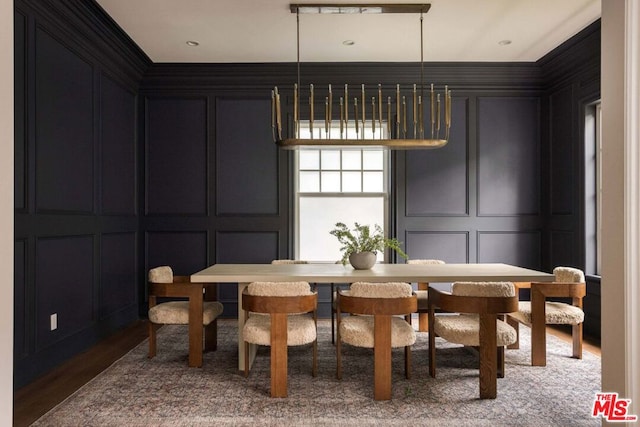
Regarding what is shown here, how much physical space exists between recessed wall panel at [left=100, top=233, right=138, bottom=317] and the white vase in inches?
103

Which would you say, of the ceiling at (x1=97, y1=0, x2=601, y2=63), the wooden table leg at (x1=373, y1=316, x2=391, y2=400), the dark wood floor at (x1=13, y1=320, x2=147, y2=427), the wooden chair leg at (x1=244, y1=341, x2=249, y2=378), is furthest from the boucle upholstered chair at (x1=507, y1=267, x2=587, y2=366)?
the dark wood floor at (x1=13, y1=320, x2=147, y2=427)

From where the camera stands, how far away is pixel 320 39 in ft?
15.6

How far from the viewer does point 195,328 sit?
366 cm

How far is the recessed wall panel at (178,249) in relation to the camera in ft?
18.4

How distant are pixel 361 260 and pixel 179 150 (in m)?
3.01

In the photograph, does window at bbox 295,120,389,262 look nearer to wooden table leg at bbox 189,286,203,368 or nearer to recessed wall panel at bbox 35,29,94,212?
wooden table leg at bbox 189,286,203,368

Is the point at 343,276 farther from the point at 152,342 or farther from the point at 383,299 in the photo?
the point at 152,342

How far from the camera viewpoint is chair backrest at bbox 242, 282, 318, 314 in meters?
3.06

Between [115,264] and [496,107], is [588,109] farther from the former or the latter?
[115,264]

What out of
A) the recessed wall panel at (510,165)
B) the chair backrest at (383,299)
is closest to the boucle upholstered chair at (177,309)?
the chair backrest at (383,299)

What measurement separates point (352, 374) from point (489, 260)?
298cm
